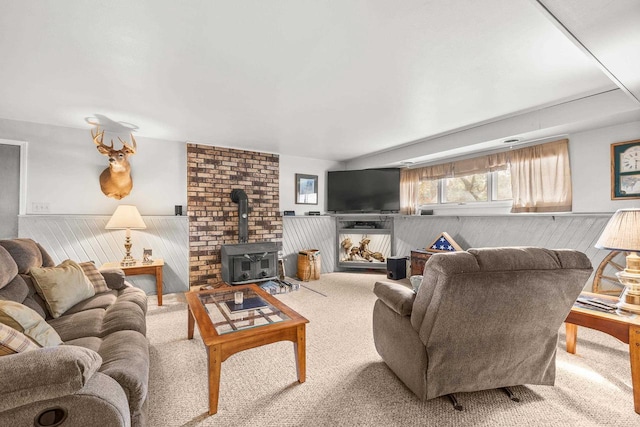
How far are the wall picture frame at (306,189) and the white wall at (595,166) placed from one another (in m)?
3.81

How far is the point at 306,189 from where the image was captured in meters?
5.47

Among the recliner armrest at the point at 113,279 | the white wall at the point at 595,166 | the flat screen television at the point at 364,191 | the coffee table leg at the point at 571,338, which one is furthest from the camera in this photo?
the flat screen television at the point at 364,191

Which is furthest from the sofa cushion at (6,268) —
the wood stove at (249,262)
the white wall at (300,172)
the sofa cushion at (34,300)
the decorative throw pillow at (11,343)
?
the white wall at (300,172)

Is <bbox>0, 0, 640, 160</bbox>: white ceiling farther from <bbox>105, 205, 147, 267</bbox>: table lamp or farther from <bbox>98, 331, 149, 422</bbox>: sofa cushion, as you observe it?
<bbox>98, 331, 149, 422</bbox>: sofa cushion

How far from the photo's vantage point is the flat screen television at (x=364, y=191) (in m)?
5.30

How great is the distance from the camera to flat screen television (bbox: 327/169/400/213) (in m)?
5.30

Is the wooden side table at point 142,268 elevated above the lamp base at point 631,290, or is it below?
below

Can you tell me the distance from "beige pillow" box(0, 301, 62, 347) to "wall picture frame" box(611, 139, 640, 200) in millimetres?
4779

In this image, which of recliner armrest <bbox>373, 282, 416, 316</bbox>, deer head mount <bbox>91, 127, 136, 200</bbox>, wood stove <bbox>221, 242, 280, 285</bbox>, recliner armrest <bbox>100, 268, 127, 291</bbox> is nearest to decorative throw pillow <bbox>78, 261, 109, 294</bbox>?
recliner armrest <bbox>100, 268, 127, 291</bbox>

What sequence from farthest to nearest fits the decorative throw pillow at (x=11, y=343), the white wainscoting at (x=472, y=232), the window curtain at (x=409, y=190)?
the window curtain at (x=409, y=190), the white wainscoting at (x=472, y=232), the decorative throw pillow at (x=11, y=343)

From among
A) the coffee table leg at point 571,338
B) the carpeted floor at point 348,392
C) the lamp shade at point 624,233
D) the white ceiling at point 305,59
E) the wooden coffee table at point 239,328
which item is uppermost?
the white ceiling at point 305,59

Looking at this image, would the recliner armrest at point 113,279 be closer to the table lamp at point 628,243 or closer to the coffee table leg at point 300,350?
the coffee table leg at point 300,350

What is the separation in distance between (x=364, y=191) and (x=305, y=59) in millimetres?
3614

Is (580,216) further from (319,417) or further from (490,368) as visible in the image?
(319,417)
